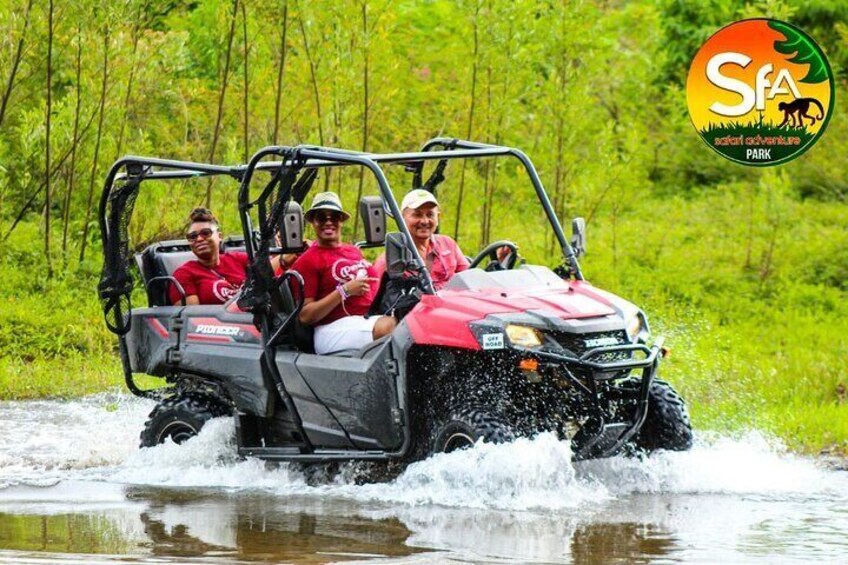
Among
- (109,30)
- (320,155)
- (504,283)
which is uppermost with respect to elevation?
(109,30)

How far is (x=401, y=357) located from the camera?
8125mm

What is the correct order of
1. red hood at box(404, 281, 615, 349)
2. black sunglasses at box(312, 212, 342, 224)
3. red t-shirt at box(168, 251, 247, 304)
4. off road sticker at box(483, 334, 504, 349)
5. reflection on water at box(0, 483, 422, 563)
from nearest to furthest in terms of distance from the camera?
reflection on water at box(0, 483, 422, 563)
off road sticker at box(483, 334, 504, 349)
red hood at box(404, 281, 615, 349)
black sunglasses at box(312, 212, 342, 224)
red t-shirt at box(168, 251, 247, 304)

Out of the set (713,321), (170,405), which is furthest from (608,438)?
(713,321)

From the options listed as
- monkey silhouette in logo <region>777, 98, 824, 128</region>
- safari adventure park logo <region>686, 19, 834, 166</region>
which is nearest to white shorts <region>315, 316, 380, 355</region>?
safari adventure park logo <region>686, 19, 834, 166</region>

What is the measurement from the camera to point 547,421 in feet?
26.6

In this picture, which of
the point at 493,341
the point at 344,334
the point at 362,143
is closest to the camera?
the point at 493,341

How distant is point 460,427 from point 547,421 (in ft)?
1.45

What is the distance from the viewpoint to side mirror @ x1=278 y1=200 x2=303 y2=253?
8961 mm

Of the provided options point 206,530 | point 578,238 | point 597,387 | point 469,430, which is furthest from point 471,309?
point 206,530

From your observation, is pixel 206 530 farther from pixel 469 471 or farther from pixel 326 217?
pixel 326 217

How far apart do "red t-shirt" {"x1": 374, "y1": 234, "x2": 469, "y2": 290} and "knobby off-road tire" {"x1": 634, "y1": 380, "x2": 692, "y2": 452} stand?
126 cm

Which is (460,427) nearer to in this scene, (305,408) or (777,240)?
(305,408)

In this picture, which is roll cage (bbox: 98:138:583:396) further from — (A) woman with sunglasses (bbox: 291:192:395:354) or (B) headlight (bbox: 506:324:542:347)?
(B) headlight (bbox: 506:324:542:347)

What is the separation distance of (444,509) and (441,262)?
5.53 feet
